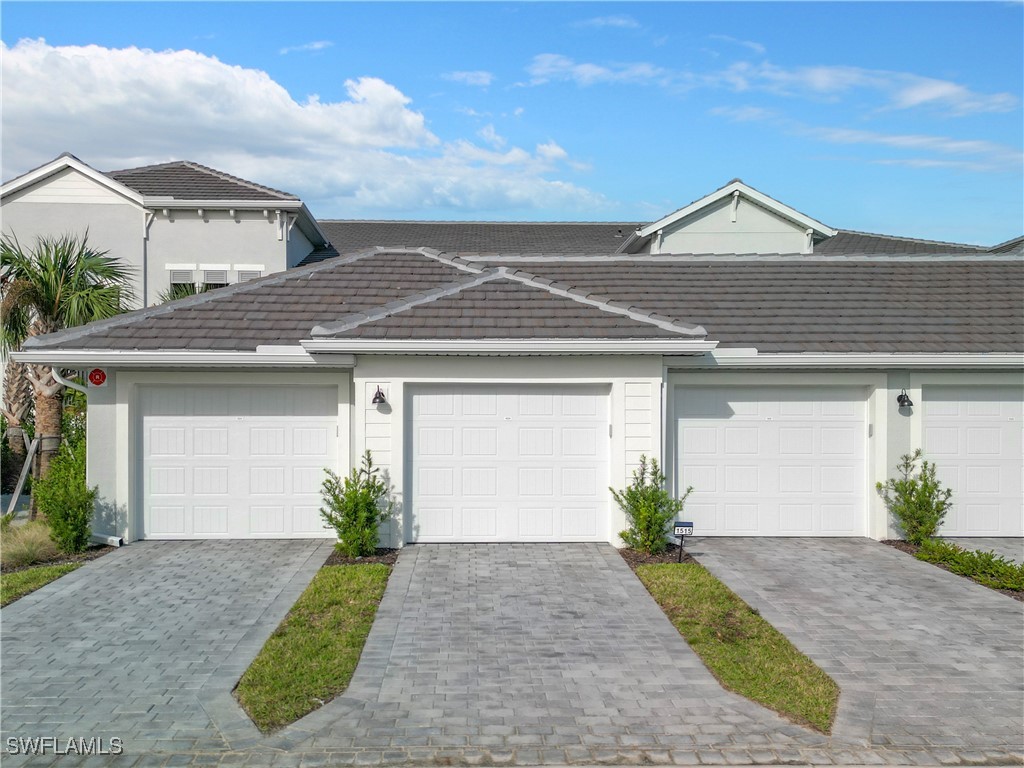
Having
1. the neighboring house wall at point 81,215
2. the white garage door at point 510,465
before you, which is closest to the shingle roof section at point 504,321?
the white garage door at point 510,465

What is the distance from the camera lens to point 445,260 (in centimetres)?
1307

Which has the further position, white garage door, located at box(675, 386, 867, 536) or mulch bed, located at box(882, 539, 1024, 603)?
white garage door, located at box(675, 386, 867, 536)

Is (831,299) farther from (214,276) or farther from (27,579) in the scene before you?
(214,276)

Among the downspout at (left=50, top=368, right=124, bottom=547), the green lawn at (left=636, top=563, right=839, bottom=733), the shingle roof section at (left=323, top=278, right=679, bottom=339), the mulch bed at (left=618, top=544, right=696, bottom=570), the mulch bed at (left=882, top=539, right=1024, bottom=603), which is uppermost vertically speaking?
the shingle roof section at (left=323, top=278, right=679, bottom=339)

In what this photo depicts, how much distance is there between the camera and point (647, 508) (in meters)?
10.0

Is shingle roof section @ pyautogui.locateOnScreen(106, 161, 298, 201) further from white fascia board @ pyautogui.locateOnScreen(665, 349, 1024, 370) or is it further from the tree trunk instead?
white fascia board @ pyautogui.locateOnScreen(665, 349, 1024, 370)

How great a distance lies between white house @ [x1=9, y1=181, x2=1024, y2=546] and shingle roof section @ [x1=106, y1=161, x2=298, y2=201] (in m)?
7.14

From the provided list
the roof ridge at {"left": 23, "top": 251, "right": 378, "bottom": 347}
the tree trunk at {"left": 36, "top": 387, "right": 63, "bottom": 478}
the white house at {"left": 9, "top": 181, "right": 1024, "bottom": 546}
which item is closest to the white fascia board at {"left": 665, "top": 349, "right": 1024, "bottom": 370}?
the white house at {"left": 9, "top": 181, "right": 1024, "bottom": 546}

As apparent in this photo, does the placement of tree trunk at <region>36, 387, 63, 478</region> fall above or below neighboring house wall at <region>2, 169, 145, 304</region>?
below

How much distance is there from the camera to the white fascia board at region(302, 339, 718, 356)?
998 cm

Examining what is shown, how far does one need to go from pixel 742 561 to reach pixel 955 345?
14.7 ft

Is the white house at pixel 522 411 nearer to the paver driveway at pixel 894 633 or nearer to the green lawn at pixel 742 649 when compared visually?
the paver driveway at pixel 894 633

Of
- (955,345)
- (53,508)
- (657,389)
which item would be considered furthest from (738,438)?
(53,508)

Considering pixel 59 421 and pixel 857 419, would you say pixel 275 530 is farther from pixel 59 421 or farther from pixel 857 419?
pixel 857 419
